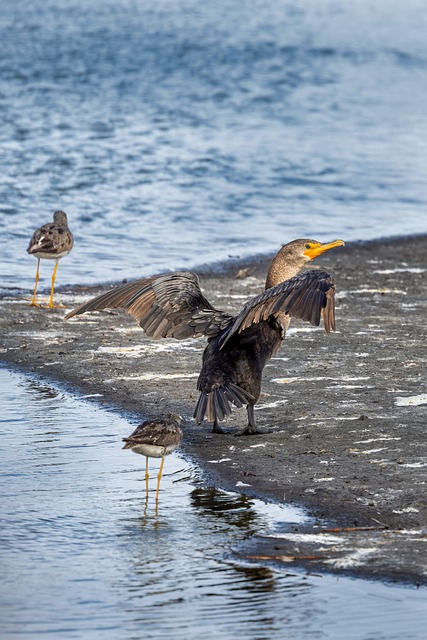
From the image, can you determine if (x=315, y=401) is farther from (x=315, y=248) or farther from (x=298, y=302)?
(x=298, y=302)

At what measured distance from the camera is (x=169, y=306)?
9203mm

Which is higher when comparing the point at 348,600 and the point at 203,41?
the point at 203,41

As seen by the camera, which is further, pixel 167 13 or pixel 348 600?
pixel 167 13

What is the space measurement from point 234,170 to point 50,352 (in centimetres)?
1195

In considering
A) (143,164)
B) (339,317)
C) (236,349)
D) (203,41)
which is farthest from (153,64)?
(236,349)

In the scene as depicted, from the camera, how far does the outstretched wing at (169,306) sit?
29.8 ft

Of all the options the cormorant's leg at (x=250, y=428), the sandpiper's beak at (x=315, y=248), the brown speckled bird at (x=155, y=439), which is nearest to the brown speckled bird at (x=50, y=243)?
the sandpiper's beak at (x=315, y=248)

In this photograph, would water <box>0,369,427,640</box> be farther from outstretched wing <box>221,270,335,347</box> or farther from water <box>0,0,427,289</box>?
water <box>0,0,427,289</box>

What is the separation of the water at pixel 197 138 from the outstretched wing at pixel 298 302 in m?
6.02

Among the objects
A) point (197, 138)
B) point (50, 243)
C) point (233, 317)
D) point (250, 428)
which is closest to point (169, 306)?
point (233, 317)

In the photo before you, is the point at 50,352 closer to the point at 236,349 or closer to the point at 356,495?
the point at 236,349

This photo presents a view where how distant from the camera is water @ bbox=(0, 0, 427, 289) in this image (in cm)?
1781

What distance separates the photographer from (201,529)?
23.3 ft

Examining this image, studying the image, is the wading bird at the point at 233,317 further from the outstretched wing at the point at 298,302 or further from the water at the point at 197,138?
the water at the point at 197,138
